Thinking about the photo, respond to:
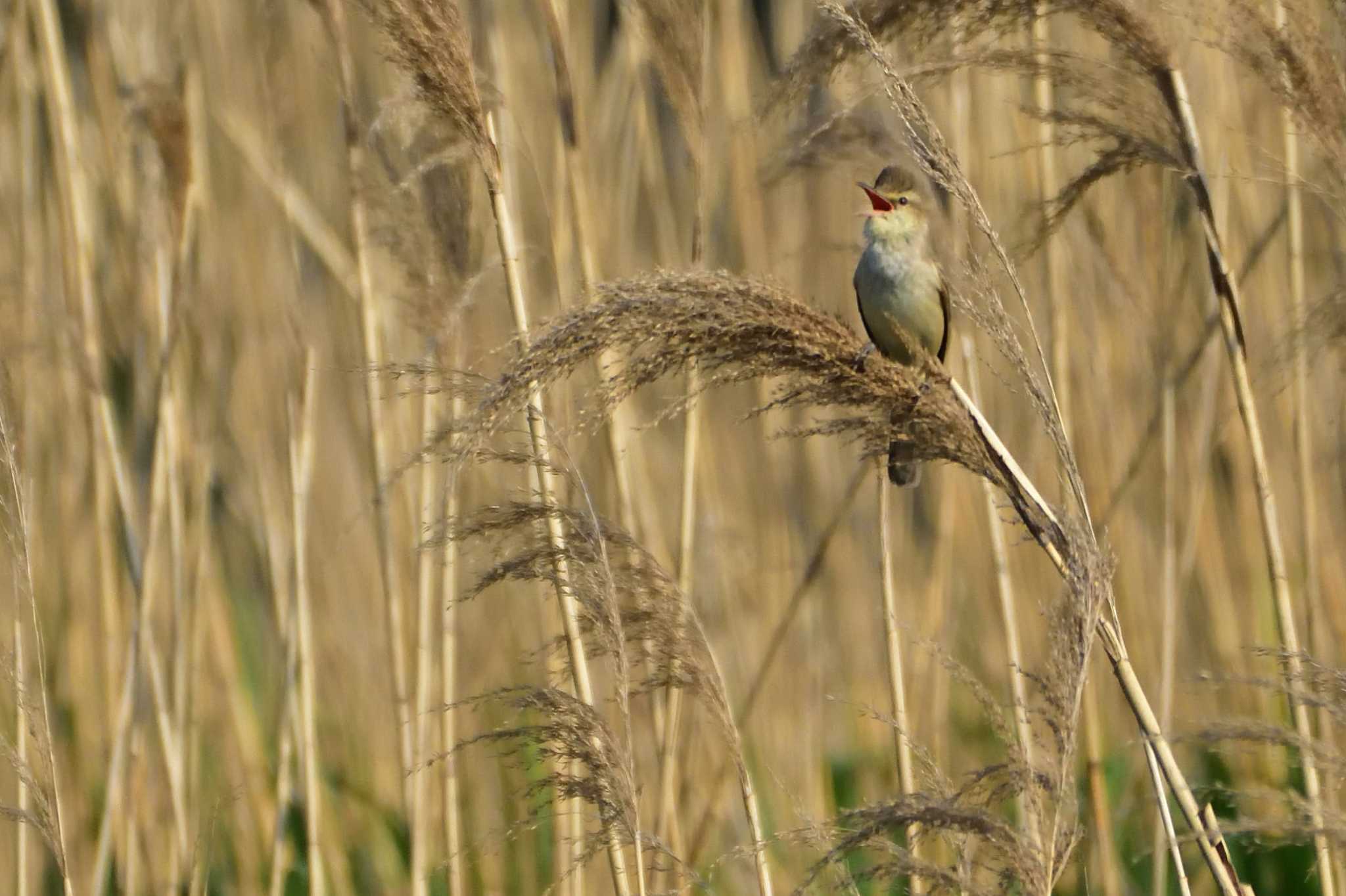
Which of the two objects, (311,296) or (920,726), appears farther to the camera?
(311,296)

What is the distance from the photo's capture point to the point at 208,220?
3.64 m

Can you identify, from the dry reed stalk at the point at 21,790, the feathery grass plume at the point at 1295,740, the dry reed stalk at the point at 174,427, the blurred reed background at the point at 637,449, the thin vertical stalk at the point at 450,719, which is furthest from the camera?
the dry reed stalk at the point at 174,427

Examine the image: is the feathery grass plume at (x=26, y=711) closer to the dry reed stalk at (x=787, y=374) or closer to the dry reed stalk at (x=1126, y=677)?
the dry reed stalk at (x=787, y=374)

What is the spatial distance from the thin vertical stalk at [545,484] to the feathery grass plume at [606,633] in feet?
0.05

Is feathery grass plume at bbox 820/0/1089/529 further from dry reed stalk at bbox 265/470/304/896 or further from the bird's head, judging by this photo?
dry reed stalk at bbox 265/470/304/896

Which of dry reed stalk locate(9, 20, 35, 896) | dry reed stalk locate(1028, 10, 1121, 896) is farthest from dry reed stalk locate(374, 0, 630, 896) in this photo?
dry reed stalk locate(9, 20, 35, 896)

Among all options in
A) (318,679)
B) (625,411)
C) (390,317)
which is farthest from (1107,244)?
(318,679)

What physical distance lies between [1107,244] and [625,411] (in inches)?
44.8

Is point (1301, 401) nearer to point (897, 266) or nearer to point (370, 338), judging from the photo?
point (897, 266)

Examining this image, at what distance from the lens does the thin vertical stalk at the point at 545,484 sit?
1.83 metres

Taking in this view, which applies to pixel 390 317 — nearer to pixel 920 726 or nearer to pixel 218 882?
pixel 218 882

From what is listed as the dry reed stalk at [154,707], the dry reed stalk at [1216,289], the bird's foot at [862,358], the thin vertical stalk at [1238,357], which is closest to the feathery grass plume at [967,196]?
the dry reed stalk at [1216,289]

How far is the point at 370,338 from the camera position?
2.61 meters

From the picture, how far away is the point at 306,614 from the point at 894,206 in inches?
54.2
